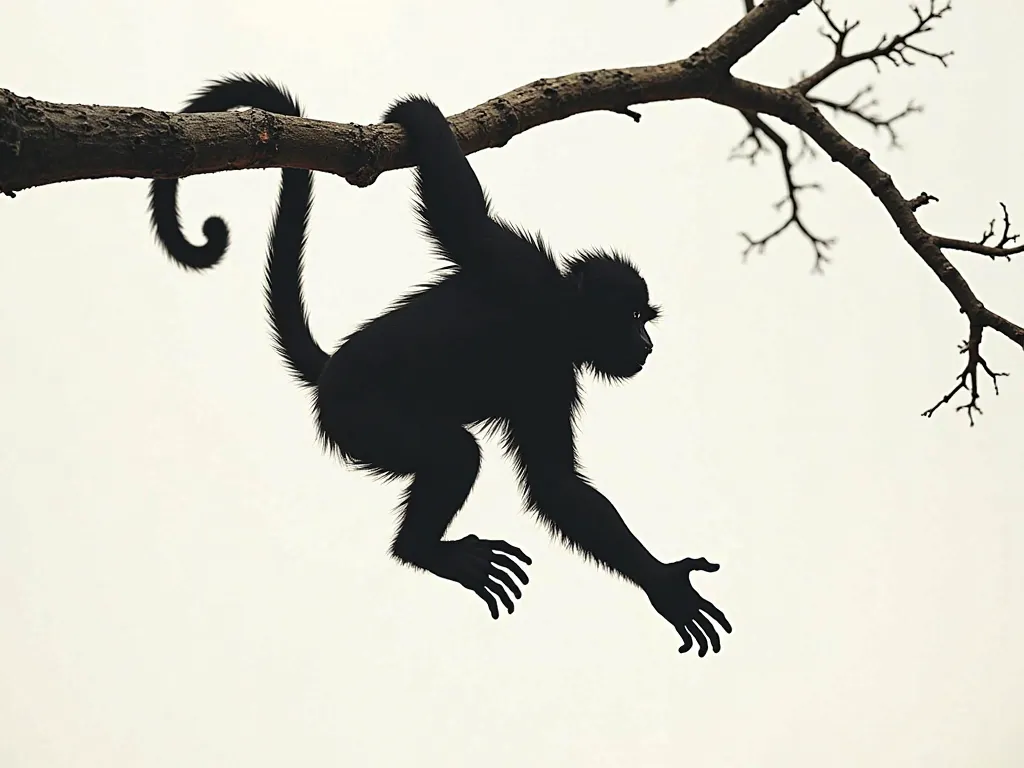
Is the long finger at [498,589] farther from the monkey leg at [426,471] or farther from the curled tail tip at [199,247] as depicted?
the curled tail tip at [199,247]

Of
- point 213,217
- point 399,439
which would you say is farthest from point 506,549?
point 213,217

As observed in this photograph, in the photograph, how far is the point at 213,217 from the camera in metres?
1.19

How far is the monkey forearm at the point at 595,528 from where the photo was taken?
38.5 inches

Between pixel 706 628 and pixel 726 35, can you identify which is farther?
pixel 726 35

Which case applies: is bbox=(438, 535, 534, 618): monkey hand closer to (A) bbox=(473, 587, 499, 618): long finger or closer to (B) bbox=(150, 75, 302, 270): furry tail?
(A) bbox=(473, 587, 499, 618): long finger

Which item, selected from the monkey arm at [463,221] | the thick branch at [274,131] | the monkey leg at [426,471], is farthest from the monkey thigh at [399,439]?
the thick branch at [274,131]

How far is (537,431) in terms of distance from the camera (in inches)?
39.2

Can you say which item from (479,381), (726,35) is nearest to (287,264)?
(479,381)

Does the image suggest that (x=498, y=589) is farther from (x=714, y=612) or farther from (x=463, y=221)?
(x=463, y=221)

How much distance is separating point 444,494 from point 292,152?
0.38 meters

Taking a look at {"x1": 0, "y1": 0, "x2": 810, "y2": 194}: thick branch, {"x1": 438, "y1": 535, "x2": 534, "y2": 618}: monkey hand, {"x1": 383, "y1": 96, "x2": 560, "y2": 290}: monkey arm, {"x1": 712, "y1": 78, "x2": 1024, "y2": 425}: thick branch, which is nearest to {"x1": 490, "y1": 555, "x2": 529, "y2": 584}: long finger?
{"x1": 438, "y1": 535, "x2": 534, "y2": 618}: monkey hand

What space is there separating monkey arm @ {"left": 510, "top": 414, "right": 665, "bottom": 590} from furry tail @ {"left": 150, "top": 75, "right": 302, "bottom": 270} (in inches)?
17.1

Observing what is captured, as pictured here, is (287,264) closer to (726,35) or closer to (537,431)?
(537,431)

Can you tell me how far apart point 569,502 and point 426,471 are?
0.15 metres
